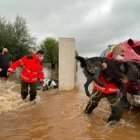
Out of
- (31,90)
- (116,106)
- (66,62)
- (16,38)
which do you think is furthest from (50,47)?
(116,106)

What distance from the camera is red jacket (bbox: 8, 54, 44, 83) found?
1080cm

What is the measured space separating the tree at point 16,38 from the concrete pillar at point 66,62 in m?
34.7

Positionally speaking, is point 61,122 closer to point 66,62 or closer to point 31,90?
point 31,90

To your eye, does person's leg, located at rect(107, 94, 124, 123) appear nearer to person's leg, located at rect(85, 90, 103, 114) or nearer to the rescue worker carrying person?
the rescue worker carrying person

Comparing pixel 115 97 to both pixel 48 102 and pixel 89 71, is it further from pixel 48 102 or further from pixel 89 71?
pixel 48 102

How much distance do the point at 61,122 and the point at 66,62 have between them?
20.8ft

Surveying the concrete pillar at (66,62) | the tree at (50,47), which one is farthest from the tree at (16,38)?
the concrete pillar at (66,62)

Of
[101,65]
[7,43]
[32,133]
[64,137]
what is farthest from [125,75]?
[7,43]

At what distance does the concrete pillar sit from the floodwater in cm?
285

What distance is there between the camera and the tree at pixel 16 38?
48.9 m

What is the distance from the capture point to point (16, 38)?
1991 inches

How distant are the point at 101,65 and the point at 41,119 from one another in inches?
102

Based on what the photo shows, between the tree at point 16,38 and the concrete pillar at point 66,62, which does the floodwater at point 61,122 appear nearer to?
the concrete pillar at point 66,62

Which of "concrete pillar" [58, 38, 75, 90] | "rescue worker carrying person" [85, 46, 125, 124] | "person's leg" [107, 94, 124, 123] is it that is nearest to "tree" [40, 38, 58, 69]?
"concrete pillar" [58, 38, 75, 90]
